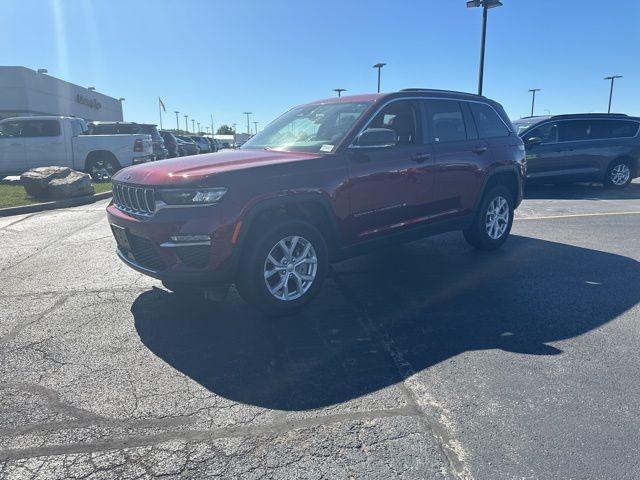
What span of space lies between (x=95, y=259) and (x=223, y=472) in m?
4.58

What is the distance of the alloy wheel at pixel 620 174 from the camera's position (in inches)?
482

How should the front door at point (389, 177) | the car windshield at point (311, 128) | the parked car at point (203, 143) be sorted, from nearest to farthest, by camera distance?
the front door at point (389, 177)
the car windshield at point (311, 128)
the parked car at point (203, 143)

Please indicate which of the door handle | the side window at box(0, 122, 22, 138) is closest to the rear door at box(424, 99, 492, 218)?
the door handle

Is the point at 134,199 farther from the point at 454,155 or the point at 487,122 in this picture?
the point at 487,122

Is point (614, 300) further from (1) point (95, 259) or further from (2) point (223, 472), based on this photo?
(1) point (95, 259)

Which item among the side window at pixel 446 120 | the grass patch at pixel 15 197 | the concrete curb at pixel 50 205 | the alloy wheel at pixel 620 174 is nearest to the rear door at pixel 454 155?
the side window at pixel 446 120

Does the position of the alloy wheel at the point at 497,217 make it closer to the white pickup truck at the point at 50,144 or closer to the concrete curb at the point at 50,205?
the concrete curb at the point at 50,205

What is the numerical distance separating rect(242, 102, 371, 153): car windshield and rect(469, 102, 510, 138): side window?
1.88 m

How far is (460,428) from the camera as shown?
264 cm

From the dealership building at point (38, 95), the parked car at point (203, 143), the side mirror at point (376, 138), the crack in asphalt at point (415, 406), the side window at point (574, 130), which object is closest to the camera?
the crack in asphalt at point (415, 406)

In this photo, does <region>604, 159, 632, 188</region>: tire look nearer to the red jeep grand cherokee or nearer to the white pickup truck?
the red jeep grand cherokee

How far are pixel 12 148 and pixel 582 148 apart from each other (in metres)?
15.9

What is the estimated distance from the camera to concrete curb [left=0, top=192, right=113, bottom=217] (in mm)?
9453

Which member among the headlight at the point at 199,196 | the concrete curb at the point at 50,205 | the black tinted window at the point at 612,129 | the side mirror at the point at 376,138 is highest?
the black tinted window at the point at 612,129
